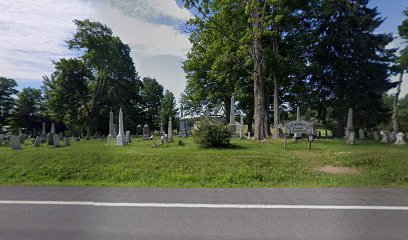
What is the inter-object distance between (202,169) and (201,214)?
4.88 m

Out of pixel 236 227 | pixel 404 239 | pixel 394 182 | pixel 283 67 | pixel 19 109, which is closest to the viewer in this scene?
pixel 404 239

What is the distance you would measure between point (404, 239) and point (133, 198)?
5.14 metres

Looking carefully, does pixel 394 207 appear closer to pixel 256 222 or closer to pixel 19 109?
pixel 256 222

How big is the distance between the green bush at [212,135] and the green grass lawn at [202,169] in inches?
69.2

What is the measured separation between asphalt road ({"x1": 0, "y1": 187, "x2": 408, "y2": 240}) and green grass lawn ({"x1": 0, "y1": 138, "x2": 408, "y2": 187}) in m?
1.45

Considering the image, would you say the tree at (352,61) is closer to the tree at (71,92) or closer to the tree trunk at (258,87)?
the tree trunk at (258,87)

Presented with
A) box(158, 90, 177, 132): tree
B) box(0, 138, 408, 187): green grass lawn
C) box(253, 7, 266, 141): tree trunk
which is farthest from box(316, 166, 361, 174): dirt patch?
box(158, 90, 177, 132): tree

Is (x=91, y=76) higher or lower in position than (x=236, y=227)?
higher

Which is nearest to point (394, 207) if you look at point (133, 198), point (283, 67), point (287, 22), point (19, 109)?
point (133, 198)

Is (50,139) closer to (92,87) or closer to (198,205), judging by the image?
(198,205)

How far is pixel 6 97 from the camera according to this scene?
56781 millimetres

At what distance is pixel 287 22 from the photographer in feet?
80.2

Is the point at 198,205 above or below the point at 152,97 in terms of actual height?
below

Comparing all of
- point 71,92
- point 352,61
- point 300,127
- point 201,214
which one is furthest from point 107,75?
point 201,214
